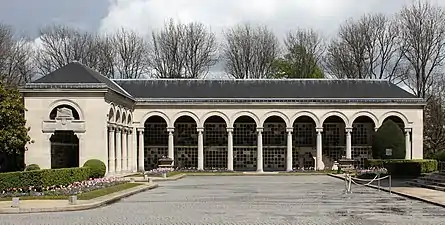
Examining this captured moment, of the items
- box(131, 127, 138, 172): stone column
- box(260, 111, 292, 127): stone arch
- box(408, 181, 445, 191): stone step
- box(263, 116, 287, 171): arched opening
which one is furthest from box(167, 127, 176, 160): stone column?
box(408, 181, 445, 191): stone step

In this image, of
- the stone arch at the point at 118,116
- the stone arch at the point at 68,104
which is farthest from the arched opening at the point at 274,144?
the stone arch at the point at 68,104

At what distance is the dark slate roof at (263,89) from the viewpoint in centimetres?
5509

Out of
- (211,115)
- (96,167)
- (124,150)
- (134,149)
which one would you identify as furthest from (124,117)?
(96,167)

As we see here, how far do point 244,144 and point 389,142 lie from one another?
14.5 m

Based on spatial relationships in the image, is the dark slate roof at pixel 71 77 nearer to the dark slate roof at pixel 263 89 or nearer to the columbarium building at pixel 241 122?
the columbarium building at pixel 241 122

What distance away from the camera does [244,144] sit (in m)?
57.9

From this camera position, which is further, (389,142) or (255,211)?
(389,142)

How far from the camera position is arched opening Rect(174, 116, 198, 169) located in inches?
2250

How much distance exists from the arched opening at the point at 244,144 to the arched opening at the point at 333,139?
5.87 metres

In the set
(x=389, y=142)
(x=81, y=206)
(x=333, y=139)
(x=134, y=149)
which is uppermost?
(x=389, y=142)

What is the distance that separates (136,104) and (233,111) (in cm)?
768

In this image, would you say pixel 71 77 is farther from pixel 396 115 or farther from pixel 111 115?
pixel 396 115

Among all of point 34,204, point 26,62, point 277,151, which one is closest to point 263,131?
point 277,151

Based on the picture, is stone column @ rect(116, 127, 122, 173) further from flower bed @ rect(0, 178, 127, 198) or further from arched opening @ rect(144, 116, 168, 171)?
flower bed @ rect(0, 178, 127, 198)
